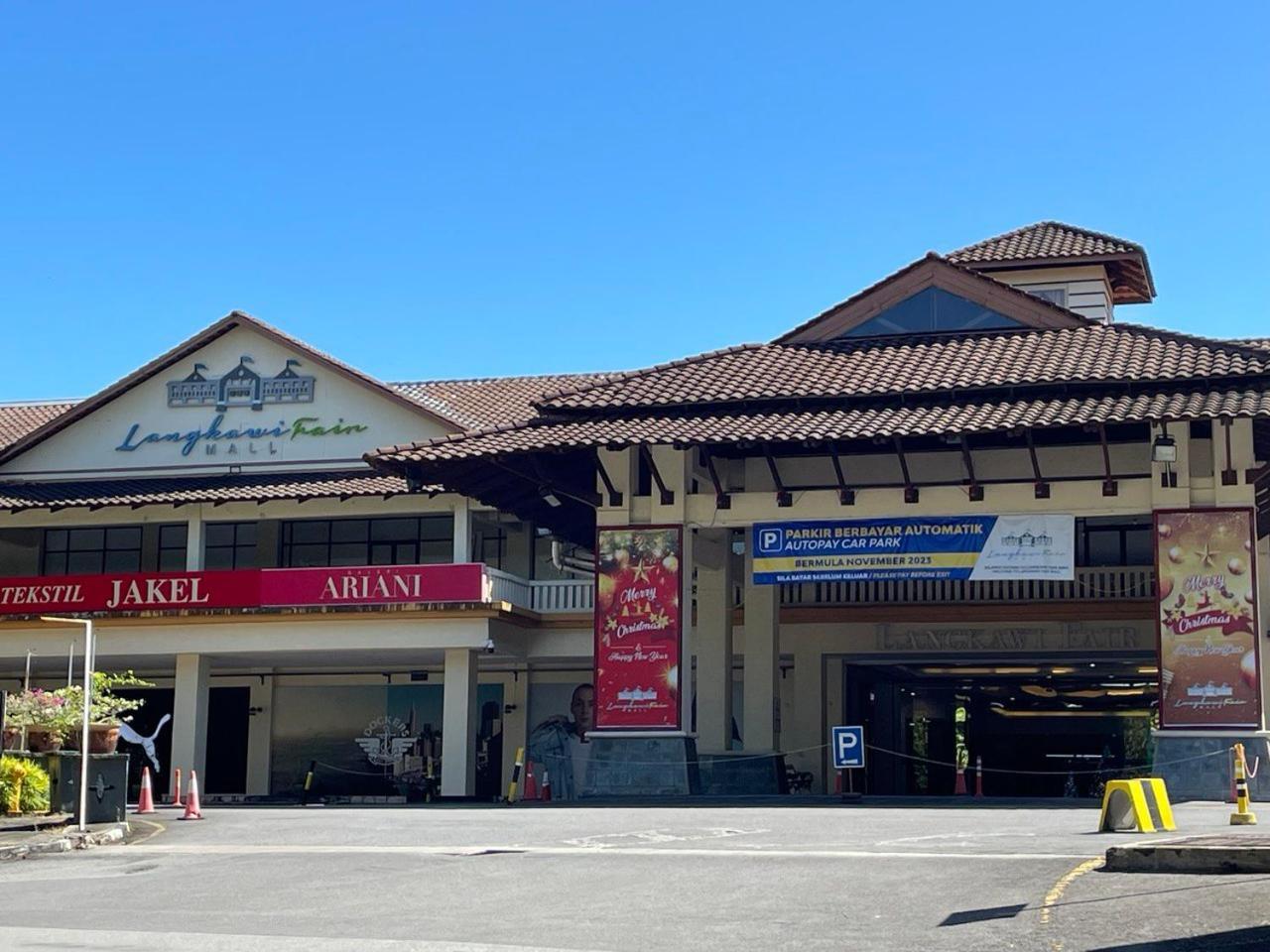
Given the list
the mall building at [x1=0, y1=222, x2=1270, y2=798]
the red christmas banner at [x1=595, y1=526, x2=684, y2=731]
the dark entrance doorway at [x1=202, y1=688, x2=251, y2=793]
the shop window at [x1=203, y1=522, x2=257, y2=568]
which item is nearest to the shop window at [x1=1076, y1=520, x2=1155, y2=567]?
the mall building at [x1=0, y1=222, x2=1270, y2=798]

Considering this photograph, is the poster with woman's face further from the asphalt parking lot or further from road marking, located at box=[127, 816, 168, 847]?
the asphalt parking lot

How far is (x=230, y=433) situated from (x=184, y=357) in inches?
81.8

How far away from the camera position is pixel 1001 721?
4841 centimetres

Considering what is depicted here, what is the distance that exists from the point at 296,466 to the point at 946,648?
1441cm

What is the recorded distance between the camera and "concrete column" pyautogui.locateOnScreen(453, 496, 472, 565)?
37281mm

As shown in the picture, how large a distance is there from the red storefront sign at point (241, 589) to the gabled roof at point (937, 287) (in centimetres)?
842

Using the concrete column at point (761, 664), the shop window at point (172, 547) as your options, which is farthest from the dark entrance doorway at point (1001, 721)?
the shop window at point (172, 547)

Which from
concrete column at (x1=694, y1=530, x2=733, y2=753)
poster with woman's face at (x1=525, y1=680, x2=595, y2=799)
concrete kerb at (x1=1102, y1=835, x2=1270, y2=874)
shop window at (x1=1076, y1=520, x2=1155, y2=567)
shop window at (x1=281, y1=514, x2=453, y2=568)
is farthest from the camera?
shop window at (x1=281, y1=514, x2=453, y2=568)

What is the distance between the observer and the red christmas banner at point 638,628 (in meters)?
30.3

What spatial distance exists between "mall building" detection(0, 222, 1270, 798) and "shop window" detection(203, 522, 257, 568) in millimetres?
95

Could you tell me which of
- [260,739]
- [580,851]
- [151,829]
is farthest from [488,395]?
[580,851]

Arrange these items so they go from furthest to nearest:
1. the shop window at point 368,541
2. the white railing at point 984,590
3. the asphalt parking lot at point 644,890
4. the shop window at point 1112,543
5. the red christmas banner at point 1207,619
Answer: the shop window at point 368,541
the shop window at point 1112,543
the white railing at point 984,590
the red christmas banner at point 1207,619
the asphalt parking lot at point 644,890

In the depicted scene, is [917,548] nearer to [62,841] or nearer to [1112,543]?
[1112,543]

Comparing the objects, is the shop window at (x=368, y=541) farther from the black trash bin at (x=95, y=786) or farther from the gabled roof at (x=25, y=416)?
the black trash bin at (x=95, y=786)
